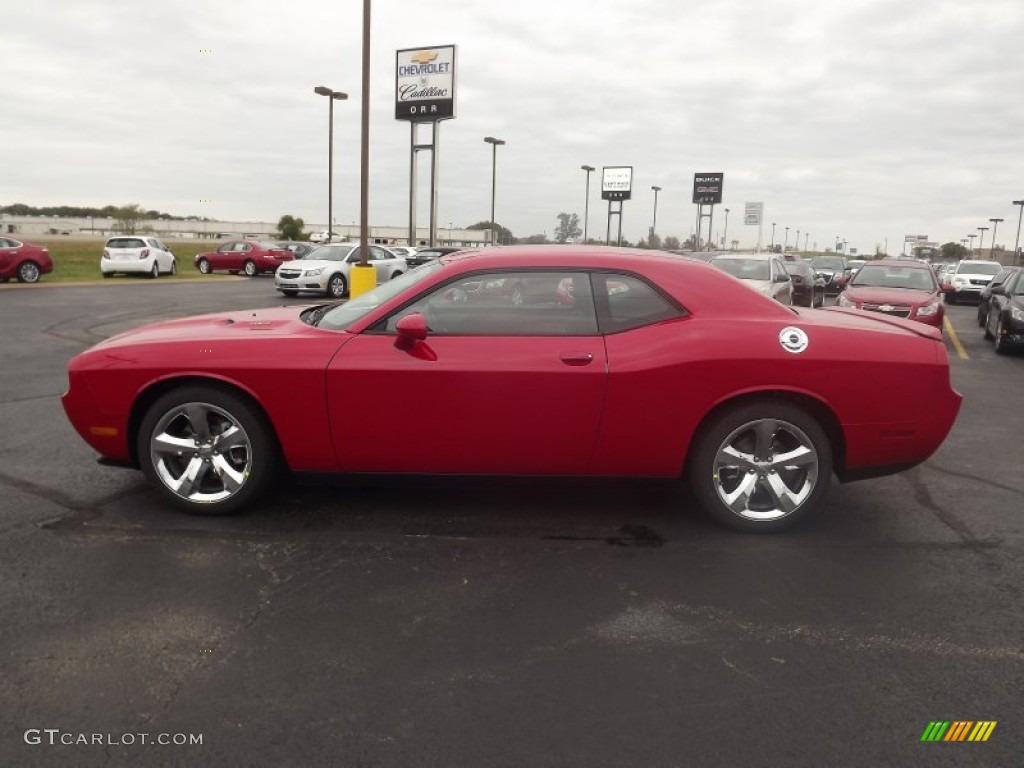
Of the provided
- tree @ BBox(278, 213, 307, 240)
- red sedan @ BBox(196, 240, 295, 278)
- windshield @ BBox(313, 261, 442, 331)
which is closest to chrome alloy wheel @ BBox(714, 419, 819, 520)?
windshield @ BBox(313, 261, 442, 331)

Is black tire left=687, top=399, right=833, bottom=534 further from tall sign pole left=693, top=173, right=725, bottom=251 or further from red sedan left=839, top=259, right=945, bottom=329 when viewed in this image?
tall sign pole left=693, top=173, right=725, bottom=251

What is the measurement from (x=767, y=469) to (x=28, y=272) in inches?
1001

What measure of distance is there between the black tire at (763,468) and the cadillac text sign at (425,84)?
123 feet

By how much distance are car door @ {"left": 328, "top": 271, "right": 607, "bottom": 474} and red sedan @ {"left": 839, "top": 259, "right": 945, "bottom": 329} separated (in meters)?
9.97

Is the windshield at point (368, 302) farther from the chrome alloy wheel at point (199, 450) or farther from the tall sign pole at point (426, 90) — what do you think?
the tall sign pole at point (426, 90)

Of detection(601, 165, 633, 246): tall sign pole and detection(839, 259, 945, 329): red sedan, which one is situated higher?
detection(601, 165, 633, 246): tall sign pole

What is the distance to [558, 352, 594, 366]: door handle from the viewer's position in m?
4.05

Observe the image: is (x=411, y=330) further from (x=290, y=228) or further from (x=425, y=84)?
(x=290, y=228)

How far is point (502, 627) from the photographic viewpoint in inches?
125

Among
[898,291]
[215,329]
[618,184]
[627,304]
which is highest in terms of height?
[618,184]

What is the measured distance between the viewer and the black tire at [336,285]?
73.9 ft

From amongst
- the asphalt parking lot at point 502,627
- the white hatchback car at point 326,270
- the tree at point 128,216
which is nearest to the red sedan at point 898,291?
the asphalt parking lot at point 502,627

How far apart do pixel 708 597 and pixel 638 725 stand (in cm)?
107

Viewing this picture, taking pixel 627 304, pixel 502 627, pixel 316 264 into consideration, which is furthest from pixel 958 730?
pixel 316 264
